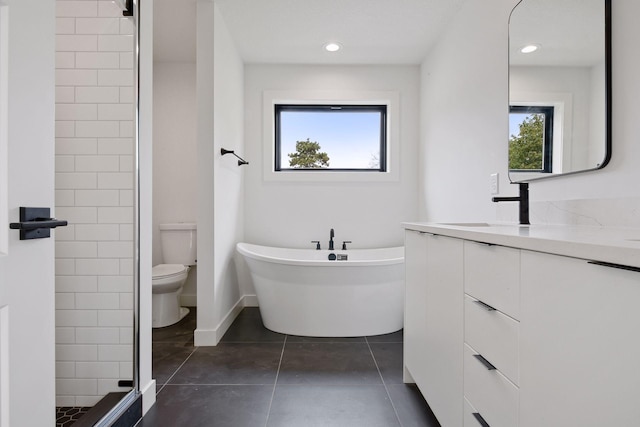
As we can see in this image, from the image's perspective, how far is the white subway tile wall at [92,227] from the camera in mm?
1465

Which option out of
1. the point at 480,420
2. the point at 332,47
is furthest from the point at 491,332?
the point at 332,47

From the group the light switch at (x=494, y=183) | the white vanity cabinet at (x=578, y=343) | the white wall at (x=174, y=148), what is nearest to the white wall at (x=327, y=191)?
the white wall at (x=174, y=148)

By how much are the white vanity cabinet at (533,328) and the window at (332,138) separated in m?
2.26

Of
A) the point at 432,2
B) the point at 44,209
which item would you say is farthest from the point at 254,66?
the point at 44,209

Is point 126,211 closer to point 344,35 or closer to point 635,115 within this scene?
point 635,115

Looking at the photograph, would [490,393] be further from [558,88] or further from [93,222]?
[93,222]

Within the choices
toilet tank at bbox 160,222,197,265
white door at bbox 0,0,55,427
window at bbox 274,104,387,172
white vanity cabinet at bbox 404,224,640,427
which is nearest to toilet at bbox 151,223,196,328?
toilet tank at bbox 160,222,197,265

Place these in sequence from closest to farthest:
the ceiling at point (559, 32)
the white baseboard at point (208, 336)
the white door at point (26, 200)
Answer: the white door at point (26, 200) → the ceiling at point (559, 32) → the white baseboard at point (208, 336)

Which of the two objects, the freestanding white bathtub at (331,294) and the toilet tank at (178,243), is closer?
the freestanding white bathtub at (331,294)

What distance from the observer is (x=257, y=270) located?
97.7 inches

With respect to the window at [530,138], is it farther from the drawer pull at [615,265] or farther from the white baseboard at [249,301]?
the white baseboard at [249,301]

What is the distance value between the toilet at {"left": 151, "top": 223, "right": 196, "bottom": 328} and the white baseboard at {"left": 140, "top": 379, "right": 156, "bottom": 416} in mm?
995

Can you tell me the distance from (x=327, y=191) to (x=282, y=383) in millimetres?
1950

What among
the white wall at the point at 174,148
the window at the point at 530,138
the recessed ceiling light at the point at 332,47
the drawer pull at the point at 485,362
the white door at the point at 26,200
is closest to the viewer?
the white door at the point at 26,200
